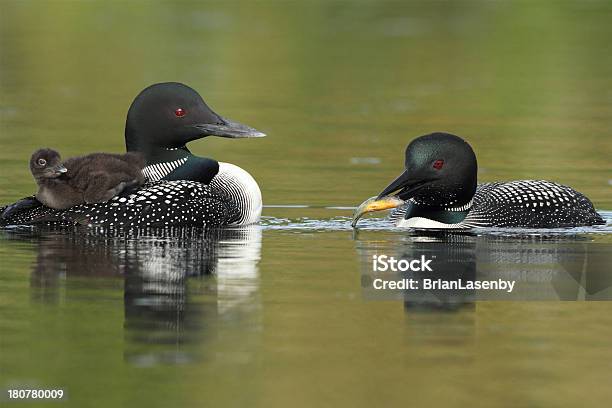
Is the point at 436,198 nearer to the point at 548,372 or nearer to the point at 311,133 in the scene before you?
the point at 548,372

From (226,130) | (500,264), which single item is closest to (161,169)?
(226,130)

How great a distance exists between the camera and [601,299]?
24.5 feet

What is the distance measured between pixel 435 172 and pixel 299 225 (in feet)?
2.83

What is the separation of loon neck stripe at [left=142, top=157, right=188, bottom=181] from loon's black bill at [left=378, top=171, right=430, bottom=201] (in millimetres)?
1288

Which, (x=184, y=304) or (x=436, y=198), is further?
(x=436, y=198)

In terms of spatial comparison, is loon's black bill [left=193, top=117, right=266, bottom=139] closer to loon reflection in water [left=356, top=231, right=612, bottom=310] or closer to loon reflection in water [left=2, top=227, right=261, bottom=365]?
loon reflection in water [left=2, top=227, right=261, bottom=365]

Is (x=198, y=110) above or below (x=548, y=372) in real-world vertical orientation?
above

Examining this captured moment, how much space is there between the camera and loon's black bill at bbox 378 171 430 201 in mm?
9344

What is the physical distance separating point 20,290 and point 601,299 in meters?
2.70

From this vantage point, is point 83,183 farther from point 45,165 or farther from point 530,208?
point 530,208

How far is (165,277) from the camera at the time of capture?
25.2ft

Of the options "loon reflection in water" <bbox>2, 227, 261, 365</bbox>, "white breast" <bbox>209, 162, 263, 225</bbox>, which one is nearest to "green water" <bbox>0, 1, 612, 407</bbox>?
"loon reflection in water" <bbox>2, 227, 261, 365</bbox>

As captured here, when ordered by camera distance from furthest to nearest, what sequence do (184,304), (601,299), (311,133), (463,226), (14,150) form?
(311,133) → (14,150) → (463,226) → (601,299) → (184,304)

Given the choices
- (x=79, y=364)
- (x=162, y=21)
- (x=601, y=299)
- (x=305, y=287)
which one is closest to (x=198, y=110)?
(x=305, y=287)
